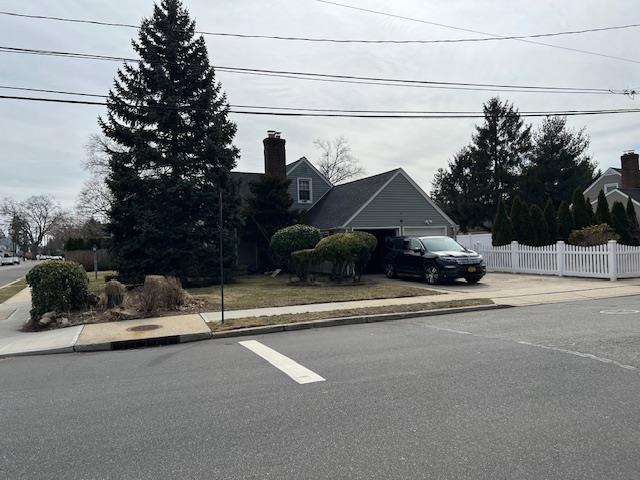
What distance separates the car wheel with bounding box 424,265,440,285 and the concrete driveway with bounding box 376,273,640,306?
0.30 m

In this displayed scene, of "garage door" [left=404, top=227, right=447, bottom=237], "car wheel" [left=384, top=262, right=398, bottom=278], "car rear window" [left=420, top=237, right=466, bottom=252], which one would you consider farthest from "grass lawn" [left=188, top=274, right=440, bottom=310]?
"garage door" [left=404, top=227, right=447, bottom=237]

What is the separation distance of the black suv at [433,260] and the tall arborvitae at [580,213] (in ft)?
28.0

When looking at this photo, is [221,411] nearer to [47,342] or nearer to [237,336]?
[237,336]

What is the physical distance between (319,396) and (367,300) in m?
8.20

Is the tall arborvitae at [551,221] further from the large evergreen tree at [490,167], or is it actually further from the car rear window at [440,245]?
the large evergreen tree at [490,167]

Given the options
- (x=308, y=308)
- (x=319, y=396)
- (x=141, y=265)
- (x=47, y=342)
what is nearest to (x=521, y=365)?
(x=319, y=396)

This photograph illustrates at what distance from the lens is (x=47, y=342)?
9.13 metres

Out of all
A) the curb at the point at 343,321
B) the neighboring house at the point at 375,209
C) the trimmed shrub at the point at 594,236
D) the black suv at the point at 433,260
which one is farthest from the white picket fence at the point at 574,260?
the curb at the point at 343,321

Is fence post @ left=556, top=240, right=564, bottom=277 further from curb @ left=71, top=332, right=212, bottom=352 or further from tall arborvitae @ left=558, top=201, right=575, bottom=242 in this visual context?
curb @ left=71, top=332, right=212, bottom=352

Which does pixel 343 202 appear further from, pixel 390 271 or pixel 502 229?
pixel 502 229

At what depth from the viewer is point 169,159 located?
64.1ft

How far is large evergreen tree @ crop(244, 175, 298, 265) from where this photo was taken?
76.5ft

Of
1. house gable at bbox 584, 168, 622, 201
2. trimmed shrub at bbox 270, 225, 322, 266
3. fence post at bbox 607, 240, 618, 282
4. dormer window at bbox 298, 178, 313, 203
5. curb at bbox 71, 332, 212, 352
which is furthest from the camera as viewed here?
house gable at bbox 584, 168, 622, 201

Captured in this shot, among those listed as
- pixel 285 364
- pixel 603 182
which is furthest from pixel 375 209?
pixel 603 182
